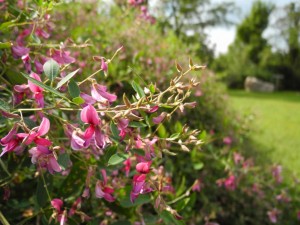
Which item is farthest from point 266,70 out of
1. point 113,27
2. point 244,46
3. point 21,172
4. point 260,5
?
point 21,172

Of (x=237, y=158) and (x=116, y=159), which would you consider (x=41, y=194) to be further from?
(x=237, y=158)

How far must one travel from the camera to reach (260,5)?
101 ft

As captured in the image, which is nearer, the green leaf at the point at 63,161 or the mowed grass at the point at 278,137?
the green leaf at the point at 63,161

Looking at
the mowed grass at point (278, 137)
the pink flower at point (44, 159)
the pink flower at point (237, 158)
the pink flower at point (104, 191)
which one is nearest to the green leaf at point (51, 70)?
the pink flower at point (44, 159)

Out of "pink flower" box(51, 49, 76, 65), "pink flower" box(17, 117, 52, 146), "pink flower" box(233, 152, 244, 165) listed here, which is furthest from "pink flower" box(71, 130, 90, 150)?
"pink flower" box(233, 152, 244, 165)

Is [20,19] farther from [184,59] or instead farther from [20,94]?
[184,59]

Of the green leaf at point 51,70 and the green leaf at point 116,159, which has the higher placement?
the green leaf at point 51,70

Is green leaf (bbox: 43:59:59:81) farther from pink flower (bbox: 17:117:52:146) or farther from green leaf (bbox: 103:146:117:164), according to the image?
green leaf (bbox: 103:146:117:164)

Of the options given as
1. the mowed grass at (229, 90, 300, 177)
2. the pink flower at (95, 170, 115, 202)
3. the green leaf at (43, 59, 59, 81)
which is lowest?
the mowed grass at (229, 90, 300, 177)

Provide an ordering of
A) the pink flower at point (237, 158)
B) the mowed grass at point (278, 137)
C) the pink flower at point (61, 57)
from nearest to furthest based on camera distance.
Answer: the pink flower at point (61, 57), the pink flower at point (237, 158), the mowed grass at point (278, 137)

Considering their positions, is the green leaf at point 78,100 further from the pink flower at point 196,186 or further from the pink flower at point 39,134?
the pink flower at point 196,186

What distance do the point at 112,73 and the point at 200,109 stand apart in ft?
3.14

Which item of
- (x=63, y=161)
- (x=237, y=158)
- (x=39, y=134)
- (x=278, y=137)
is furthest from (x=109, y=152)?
(x=278, y=137)

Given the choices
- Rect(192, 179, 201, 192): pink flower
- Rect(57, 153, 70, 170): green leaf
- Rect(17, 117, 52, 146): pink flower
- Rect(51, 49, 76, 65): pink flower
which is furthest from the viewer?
Rect(192, 179, 201, 192): pink flower
